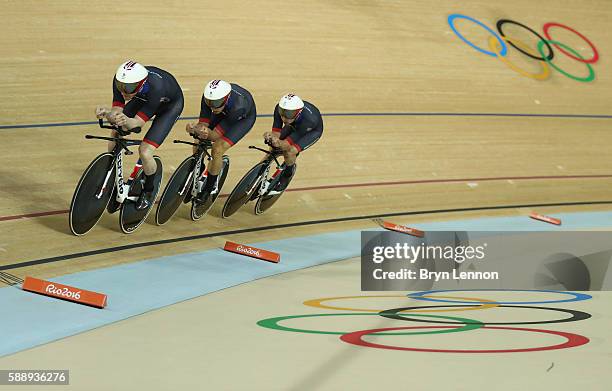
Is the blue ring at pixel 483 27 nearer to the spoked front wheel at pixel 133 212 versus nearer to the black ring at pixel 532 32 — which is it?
the black ring at pixel 532 32

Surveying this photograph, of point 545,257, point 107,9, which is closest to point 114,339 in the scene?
point 545,257

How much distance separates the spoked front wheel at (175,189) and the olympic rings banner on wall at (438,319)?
5.09 feet

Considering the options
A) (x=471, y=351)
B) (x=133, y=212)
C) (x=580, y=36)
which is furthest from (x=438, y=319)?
(x=580, y=36)

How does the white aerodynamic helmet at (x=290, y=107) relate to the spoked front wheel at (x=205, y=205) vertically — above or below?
above

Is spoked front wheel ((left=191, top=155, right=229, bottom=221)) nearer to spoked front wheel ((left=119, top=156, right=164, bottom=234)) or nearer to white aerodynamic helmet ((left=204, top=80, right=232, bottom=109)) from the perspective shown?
spoked front wheel ((left=119, top=156, right=164, bottom=234))

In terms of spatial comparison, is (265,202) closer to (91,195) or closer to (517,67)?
(91,195)

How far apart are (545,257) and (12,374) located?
3479 mm

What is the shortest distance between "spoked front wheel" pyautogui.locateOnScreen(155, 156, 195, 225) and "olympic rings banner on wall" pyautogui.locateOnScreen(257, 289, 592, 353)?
61.0 inches

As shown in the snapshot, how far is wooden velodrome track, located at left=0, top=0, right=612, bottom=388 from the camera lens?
5984 millimetres

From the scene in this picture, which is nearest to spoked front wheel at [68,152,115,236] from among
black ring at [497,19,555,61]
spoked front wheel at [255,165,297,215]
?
spoked front wheel at [255,165,297,215]

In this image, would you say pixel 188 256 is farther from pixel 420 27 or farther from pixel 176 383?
pixel 420 27

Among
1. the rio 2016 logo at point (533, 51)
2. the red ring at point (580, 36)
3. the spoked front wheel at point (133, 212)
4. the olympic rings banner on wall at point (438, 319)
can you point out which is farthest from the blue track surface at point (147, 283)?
the red ring at point (580, 36)

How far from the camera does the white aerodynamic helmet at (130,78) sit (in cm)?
464

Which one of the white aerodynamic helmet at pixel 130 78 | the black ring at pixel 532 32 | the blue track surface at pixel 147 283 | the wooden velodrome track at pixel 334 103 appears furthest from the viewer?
the black ring at pixel 532 32
